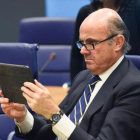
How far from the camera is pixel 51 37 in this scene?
4.26 m

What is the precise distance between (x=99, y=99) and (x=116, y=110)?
0.56 ft

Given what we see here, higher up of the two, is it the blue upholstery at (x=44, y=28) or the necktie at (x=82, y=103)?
the necktie at (x=82, y=103)

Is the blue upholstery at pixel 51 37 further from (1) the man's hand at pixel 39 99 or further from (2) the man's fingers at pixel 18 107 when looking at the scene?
(1) the man's hand at pixel 39 99

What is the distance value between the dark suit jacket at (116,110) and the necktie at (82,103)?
2.0 inches

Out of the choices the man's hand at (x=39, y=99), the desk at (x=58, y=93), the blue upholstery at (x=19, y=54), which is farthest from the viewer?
the desk at (x=58, y=93)

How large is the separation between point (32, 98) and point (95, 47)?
1.31ft

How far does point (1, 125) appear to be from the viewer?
2645 mm

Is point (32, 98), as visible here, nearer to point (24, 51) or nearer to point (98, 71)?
point (98, 71)

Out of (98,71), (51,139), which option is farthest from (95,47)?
(51,139)

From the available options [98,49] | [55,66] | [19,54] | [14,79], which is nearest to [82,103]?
[98,49]

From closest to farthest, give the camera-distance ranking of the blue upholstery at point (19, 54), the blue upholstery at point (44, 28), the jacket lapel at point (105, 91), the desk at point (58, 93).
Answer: the jacket lapel at point (105, 91), the blue upholstery at point (19, 54), the desk at point (58, 93), the blue upholstery at point (44, 28)

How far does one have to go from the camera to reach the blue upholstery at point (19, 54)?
2580mm

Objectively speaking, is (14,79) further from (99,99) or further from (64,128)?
(99,99)

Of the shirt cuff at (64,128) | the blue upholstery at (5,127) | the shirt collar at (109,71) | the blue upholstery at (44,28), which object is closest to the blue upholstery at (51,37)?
the blue upholstery at (44,28)
